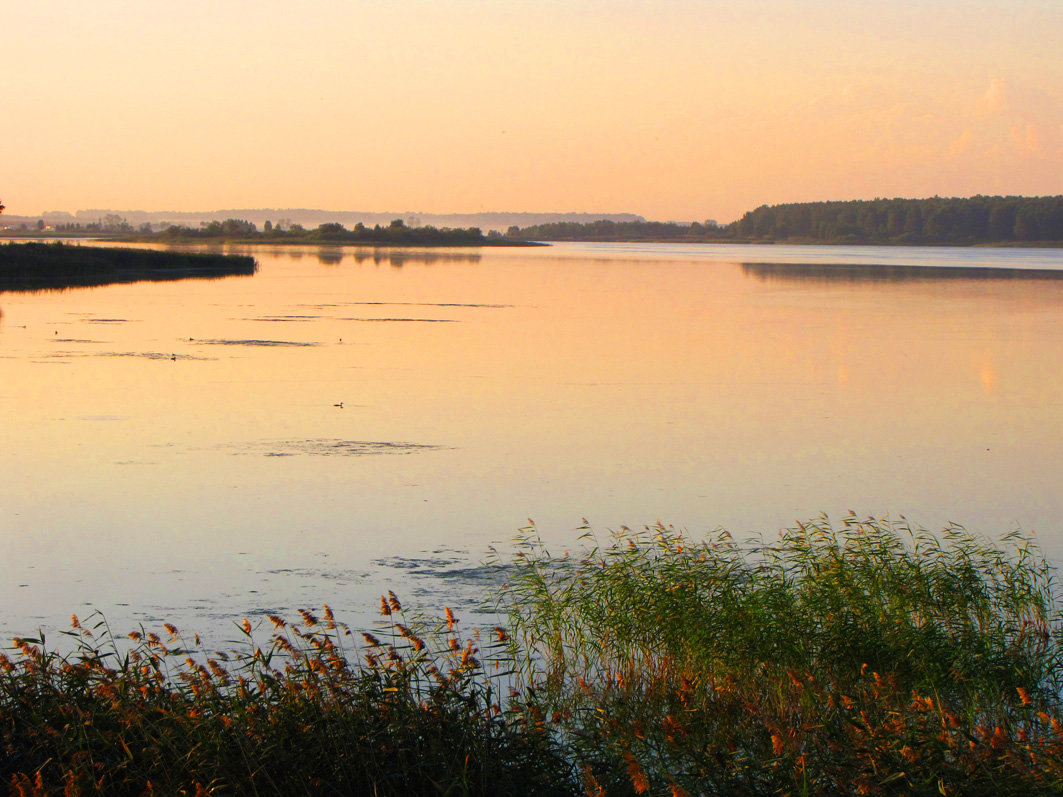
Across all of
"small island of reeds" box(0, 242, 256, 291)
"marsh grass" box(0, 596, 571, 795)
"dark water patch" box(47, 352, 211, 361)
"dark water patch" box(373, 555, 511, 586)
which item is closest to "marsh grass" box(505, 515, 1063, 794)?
"dark water patch" box(373, 555, 511, 586)

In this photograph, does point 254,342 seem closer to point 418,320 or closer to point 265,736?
point 418,320

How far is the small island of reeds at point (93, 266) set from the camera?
140 feet

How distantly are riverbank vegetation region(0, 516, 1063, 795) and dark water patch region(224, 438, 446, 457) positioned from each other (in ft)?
12.3

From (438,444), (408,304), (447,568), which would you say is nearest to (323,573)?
(447,568)

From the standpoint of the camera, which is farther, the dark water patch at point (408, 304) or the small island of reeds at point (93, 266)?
the small island of reeds at point (93, 266)

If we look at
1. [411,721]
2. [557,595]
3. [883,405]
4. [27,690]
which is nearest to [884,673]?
[557,595]

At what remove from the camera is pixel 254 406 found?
1370 cm

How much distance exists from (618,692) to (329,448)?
6.15 m

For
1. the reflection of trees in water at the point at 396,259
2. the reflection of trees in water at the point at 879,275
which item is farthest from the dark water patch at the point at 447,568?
the reflection of trees in water at the point at 396,259

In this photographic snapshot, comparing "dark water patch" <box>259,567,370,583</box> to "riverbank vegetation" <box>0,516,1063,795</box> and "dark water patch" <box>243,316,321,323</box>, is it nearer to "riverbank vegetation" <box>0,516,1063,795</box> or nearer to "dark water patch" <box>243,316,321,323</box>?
"riverbank vegetation" <box>0,516,1063,795</box>

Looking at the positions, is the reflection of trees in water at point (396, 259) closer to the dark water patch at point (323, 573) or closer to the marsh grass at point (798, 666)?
the dark water patch at point (323, 573)

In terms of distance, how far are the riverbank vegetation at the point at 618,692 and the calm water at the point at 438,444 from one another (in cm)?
105

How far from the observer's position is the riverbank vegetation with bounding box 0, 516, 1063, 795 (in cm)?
398

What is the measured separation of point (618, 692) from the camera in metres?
5.51
